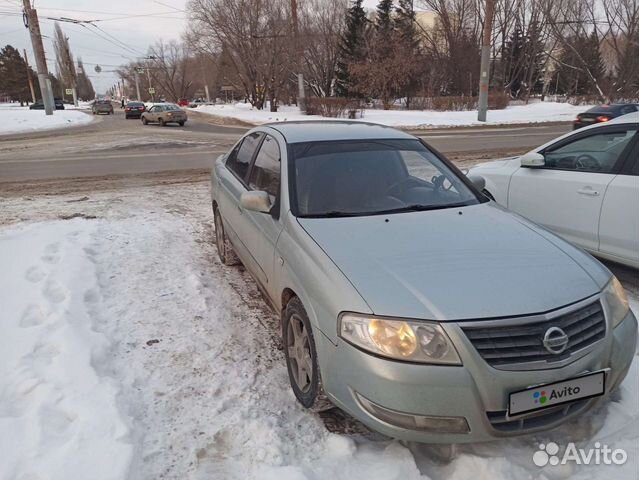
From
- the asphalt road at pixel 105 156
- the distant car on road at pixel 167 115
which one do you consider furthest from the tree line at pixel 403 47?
the asphalt road at pixel 105 156

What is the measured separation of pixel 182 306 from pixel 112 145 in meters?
15.8

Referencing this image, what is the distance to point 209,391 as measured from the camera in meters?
2.96

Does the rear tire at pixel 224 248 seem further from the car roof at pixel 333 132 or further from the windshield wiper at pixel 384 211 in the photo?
the windshield wiper at pixel 384 211

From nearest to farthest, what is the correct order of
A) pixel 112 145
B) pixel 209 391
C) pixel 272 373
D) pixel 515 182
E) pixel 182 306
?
pixel 209 391
pixel 272 373
pixel 182 306
pixel 515 182
pixel 112 145

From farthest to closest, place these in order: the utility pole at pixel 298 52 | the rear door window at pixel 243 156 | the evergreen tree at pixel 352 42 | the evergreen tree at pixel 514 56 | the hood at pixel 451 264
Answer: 1. the evergreen tree at pixel 514 56
2. the evergreen tree at pixel 352 42
3. the utility pole at pixel 298 52
4. the rear door window at pixel 243 156
5. the hood at pixel 451 264

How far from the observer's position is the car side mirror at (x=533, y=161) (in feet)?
15.4

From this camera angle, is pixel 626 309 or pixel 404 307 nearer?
pixel 404 307

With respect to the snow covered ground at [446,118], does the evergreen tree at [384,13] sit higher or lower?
higher

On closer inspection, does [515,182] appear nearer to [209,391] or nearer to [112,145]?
[209,391]

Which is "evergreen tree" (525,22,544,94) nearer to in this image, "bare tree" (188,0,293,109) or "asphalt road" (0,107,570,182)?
"bare tree" (188,0,293,109)

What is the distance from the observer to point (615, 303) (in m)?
2.51

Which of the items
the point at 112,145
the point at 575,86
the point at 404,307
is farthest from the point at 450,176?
the point at 575,86

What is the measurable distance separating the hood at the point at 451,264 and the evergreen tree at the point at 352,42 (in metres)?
41.6

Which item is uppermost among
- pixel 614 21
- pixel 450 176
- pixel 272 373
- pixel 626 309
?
pixel 614 21
